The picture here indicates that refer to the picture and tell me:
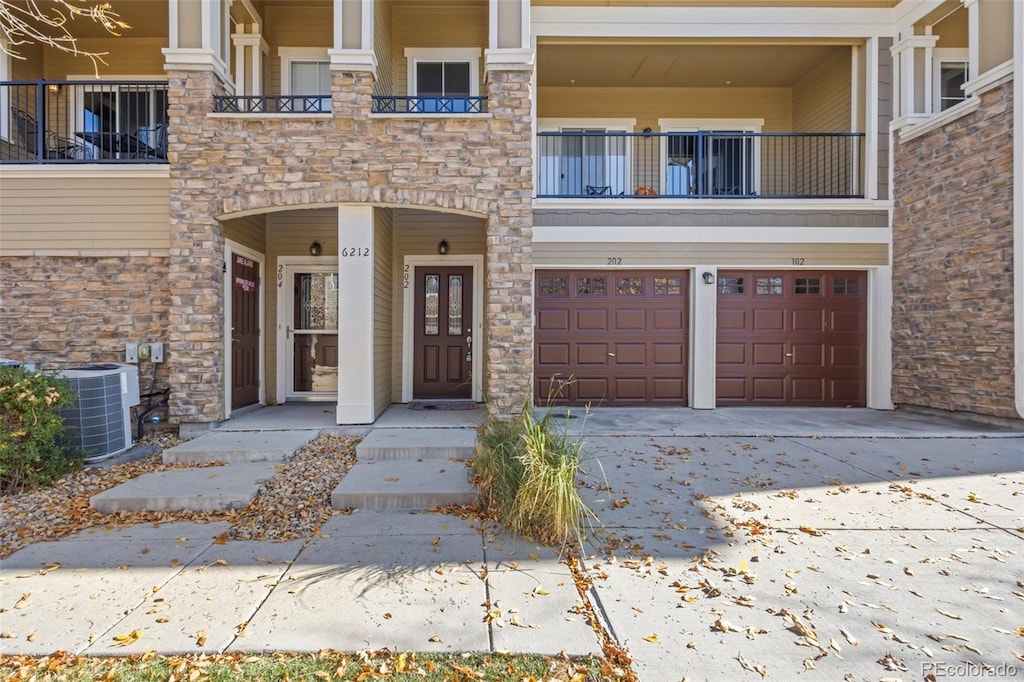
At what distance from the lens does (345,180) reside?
607 centimetres

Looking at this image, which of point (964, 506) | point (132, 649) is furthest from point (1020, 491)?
point (132, 649)

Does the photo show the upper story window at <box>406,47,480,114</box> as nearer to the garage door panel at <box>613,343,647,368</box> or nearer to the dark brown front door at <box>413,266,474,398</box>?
the dark brown front door at <box>413,266,474,398</box>

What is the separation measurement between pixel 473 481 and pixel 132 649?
2460 millimetres

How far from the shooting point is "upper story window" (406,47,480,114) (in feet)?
27.0

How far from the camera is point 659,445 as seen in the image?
5.81 m

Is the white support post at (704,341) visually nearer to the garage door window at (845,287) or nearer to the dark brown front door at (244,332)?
the garage door window at (845,287)

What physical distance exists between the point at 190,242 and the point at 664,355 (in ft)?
22.1

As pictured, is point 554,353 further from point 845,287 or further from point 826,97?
point 826,97

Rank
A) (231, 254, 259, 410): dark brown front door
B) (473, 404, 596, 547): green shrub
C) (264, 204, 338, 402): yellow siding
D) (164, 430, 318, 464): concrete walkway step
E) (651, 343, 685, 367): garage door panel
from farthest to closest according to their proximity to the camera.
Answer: (651, 343, 685, 367): garage door panel < (264, 204, 338, 402): yellow siding < (231, 254, 259, 410): dark brown front door < (164, 430, 318, 464): concrete walkway step < (473, 404, 596, 547): green shrub

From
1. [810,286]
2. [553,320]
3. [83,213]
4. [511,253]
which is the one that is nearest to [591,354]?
[553,320]

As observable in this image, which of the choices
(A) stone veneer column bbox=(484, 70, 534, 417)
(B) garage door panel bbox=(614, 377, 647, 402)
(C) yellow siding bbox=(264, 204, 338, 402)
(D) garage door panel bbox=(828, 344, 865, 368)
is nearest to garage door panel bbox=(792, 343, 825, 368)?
(D) garage door panel bbox=(828, 344, 865, 368)

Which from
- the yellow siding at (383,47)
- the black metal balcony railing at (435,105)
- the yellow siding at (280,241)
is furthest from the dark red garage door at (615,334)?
the yellow siding at (383,47)

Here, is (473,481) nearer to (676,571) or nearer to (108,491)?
(676,571)

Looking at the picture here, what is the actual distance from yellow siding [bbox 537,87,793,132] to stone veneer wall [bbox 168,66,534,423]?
3.93 m
